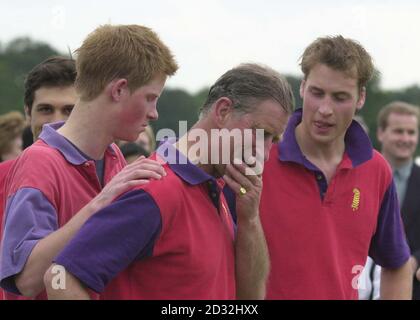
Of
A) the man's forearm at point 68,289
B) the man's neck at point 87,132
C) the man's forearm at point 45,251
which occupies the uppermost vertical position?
the man's neck at point 87,132

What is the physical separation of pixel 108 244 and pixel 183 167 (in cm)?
43

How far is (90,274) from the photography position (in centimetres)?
298

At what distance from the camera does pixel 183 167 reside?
323 cm

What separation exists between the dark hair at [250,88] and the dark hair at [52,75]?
4.05 feet

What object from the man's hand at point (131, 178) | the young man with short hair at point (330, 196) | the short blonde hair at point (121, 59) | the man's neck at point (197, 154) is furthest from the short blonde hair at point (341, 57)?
the man's hand at point (131, 178)

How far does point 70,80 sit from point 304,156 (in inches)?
48.9

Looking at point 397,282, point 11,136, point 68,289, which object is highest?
point 11,136

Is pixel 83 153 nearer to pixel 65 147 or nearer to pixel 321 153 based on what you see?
pixel 65 147

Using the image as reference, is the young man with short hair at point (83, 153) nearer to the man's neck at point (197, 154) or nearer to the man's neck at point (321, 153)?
the man's neck at point (197, 154)

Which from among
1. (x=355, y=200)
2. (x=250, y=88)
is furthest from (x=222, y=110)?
(x=355, y=200)

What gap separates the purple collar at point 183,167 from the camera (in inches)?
126

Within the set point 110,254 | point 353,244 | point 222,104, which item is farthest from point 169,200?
point 353,244

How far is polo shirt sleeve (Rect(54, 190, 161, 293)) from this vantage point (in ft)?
9.77

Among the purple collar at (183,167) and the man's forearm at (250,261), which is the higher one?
the purple collar at (183,167)
